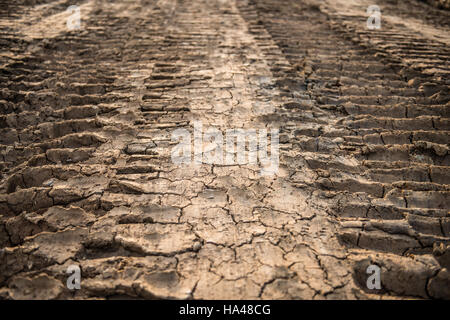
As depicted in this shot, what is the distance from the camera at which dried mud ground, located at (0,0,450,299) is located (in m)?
1.43

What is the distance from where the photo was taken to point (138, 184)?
189 cm

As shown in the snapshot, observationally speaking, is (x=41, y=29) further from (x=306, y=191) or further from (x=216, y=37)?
(x=306, y=191)

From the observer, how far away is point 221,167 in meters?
2.04

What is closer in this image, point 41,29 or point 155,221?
point 155,221

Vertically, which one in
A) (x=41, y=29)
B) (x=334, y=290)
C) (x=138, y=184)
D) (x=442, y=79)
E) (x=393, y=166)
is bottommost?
(x=334, y=290)

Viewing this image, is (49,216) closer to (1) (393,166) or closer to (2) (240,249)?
(2) (240,249)

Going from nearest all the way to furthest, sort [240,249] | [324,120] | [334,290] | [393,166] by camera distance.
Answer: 1. [334,290]
2. [240,249]
3. [393,166]
4. [324,120]

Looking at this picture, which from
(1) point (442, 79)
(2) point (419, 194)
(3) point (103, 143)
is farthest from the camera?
(1) point (442, 79)

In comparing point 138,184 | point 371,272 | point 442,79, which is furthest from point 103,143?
point 442,79

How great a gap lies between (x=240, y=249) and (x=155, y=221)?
1.84 feet

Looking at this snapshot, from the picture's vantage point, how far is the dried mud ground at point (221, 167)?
1432 millimetres

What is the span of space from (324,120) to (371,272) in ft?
4.75

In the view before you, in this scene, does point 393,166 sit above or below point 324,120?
below

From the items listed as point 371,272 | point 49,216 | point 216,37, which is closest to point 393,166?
point 371,272
